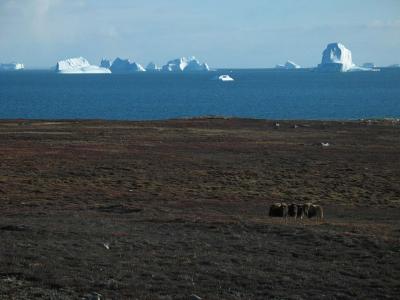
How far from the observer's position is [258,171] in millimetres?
40375

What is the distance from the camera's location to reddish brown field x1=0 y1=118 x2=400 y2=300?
45.0 feet

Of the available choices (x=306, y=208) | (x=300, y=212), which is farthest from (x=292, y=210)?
(x=306, y=208)

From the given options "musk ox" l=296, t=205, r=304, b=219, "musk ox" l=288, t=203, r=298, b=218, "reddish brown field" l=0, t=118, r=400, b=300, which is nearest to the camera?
"reddish brown field" l=0, t=118, r=400, b=300

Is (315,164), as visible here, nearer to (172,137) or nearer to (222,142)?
(222,142)

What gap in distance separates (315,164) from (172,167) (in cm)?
1019

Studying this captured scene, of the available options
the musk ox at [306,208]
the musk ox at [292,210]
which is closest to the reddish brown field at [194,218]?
the musk ox at [306,208]

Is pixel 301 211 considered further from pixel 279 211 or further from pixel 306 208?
pixel 279 211

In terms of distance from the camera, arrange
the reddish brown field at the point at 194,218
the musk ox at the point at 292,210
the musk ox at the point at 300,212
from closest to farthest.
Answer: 1. the reddish brown field at the point at 194,218
2. the musk ox at the point at 300,212
3. the musk ox at the point at 292,210

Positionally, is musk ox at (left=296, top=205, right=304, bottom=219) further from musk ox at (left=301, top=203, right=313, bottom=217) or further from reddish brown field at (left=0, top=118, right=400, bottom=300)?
reddish brown field at (left=0, top=118, right=400, bottom=300)

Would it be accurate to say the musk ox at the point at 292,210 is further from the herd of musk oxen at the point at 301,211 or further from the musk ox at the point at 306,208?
the musk ox at the point at 306,208

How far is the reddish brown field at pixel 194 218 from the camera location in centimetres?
1372

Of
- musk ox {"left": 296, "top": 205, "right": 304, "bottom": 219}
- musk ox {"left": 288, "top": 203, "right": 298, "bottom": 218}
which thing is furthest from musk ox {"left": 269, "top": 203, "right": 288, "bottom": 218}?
musk ox {"left": 296, "top": 205, "right": 304, "bottom": 219}

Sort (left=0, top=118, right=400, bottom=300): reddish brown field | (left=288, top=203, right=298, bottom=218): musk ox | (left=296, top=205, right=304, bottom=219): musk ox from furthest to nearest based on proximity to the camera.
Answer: (left=288, top=203, right=298, bottom=218): musk ox < (left=296, top=205, right=304, bottom=219): musk ox < (left=0, top=118, right=400, bottom=300): reddish brown field

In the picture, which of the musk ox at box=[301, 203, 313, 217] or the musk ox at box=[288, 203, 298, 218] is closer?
the musk ox at box=[301, 203, 313, 217]
